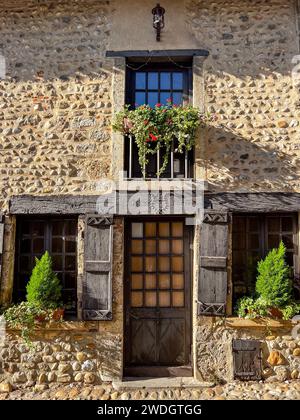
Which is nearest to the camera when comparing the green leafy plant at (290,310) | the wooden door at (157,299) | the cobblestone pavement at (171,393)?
the cobblestone pavement at (171,393)

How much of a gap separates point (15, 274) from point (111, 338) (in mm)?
1733

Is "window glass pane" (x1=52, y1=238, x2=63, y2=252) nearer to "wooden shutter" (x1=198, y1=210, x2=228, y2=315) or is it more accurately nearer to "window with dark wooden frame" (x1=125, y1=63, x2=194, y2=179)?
"window with dark wooden frame" (x1=125, y1=63, x2=194, y2=179)

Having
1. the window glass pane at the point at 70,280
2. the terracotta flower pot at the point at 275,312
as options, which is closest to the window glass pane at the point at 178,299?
the terracotta flower pot at the point at 275,312

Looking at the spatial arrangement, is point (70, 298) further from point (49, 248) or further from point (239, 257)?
point (239, 257)

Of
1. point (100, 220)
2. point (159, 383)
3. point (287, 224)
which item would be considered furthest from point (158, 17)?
point (159, 383)

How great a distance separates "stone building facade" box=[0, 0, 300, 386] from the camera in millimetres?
5109

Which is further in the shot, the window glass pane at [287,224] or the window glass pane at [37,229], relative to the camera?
the window glass pane at [37,229]

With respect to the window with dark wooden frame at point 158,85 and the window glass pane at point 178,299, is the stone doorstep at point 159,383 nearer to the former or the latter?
the window glass pane at point 178,299

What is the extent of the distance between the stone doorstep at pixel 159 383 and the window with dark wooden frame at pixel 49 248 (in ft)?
4.42

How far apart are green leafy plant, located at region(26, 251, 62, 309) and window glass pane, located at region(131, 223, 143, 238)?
1295 mm

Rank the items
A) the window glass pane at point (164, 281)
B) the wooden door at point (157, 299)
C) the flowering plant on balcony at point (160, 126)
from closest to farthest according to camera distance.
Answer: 1. the flowering plant on balcony at point (160, 126)
2. the wooden door at point (157, 299)
3. the window glass pane at point (164, 281)

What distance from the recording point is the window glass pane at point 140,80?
19.0 feet

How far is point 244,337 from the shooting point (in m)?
5.07

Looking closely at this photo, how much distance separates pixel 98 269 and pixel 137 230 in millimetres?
851
